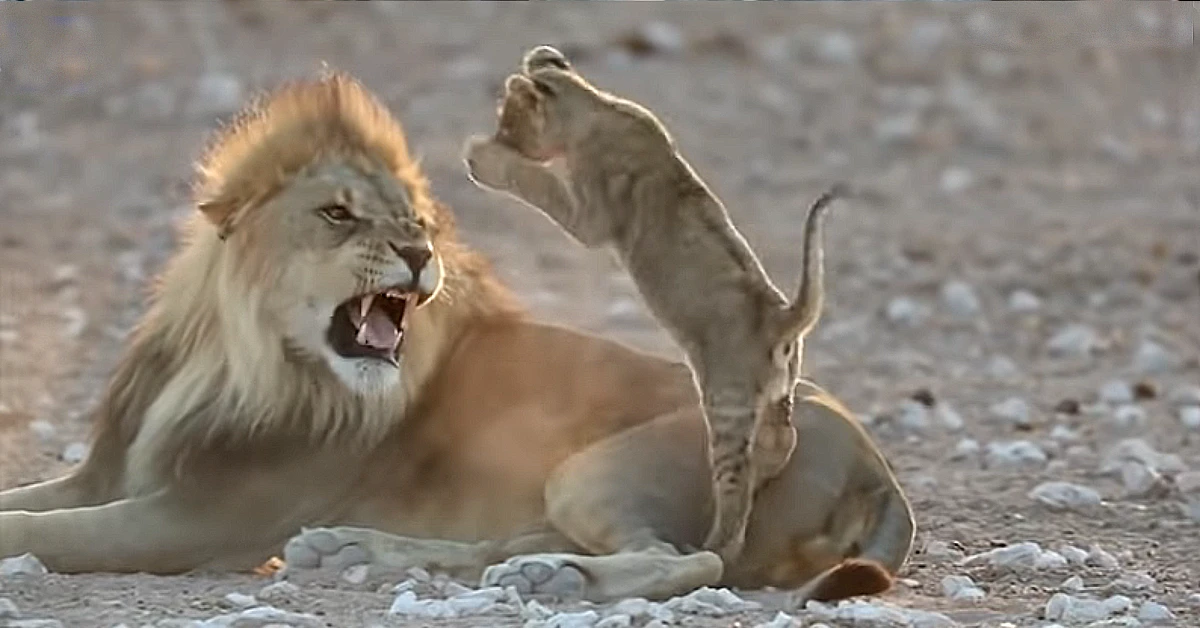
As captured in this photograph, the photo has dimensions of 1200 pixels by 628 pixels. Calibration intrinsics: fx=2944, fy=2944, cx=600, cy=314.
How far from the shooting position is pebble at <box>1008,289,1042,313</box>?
→ 341 inches

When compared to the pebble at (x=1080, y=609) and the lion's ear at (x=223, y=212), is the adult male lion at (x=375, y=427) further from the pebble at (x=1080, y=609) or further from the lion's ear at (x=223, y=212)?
the pebble at (x=1080, y=609)

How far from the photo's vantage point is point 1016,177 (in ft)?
36.4

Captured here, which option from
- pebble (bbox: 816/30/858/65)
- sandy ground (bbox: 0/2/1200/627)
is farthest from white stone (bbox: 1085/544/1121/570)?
pebble (bbox: 816/30/858/65)

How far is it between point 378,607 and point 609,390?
0.78 m

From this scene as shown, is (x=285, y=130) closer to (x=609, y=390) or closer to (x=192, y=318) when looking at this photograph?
(x=192, y=318)

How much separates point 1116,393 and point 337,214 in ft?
9.98

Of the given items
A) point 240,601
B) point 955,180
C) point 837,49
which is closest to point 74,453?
point 240,601

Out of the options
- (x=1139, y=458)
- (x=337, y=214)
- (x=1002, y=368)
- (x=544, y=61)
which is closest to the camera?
(x=544, y=61)

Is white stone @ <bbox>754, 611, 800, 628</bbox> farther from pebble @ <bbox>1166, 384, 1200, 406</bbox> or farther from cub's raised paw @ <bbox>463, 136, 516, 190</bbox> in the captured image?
pebble @ <bbox>1166, 384, 1200, 406</bbox>

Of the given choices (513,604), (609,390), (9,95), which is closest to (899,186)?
(9,95)

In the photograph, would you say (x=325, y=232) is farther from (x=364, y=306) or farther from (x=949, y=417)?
(x=949, y=417)

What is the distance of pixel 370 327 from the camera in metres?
4.92

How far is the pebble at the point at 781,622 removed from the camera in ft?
14.1

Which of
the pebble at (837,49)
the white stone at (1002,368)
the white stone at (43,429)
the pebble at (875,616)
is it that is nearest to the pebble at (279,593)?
the pebble at (875,616)
